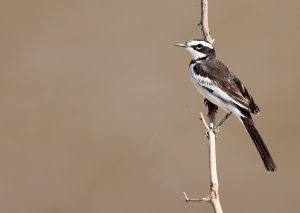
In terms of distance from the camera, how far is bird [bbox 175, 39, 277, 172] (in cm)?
696

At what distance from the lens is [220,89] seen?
7086 mm

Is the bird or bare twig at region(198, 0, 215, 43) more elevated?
bare twig at region(198, 0, 215, 43)

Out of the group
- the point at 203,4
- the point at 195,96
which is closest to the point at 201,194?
the point at 195,96

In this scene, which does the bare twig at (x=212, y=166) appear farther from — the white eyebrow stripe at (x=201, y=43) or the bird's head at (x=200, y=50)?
the bird's head at (x=200, y=50)

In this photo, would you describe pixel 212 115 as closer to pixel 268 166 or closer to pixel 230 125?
pixel 268 166

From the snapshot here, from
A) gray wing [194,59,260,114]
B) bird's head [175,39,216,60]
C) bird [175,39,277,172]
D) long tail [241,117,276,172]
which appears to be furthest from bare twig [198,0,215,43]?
long tail [241,117,276,172]

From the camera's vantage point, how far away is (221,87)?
7.11 meters

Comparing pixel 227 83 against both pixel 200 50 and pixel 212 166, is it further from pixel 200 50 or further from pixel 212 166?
pixel 212 166

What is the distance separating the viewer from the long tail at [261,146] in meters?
6.56

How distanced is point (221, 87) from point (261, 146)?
732 millimetres

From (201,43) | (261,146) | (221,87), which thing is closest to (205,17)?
(201,43)

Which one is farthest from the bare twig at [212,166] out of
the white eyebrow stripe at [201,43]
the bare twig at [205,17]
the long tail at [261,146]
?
the long tail at [261,146]

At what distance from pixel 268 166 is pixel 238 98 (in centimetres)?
79

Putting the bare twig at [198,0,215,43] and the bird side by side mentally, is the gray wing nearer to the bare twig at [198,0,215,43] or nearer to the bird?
the bird
